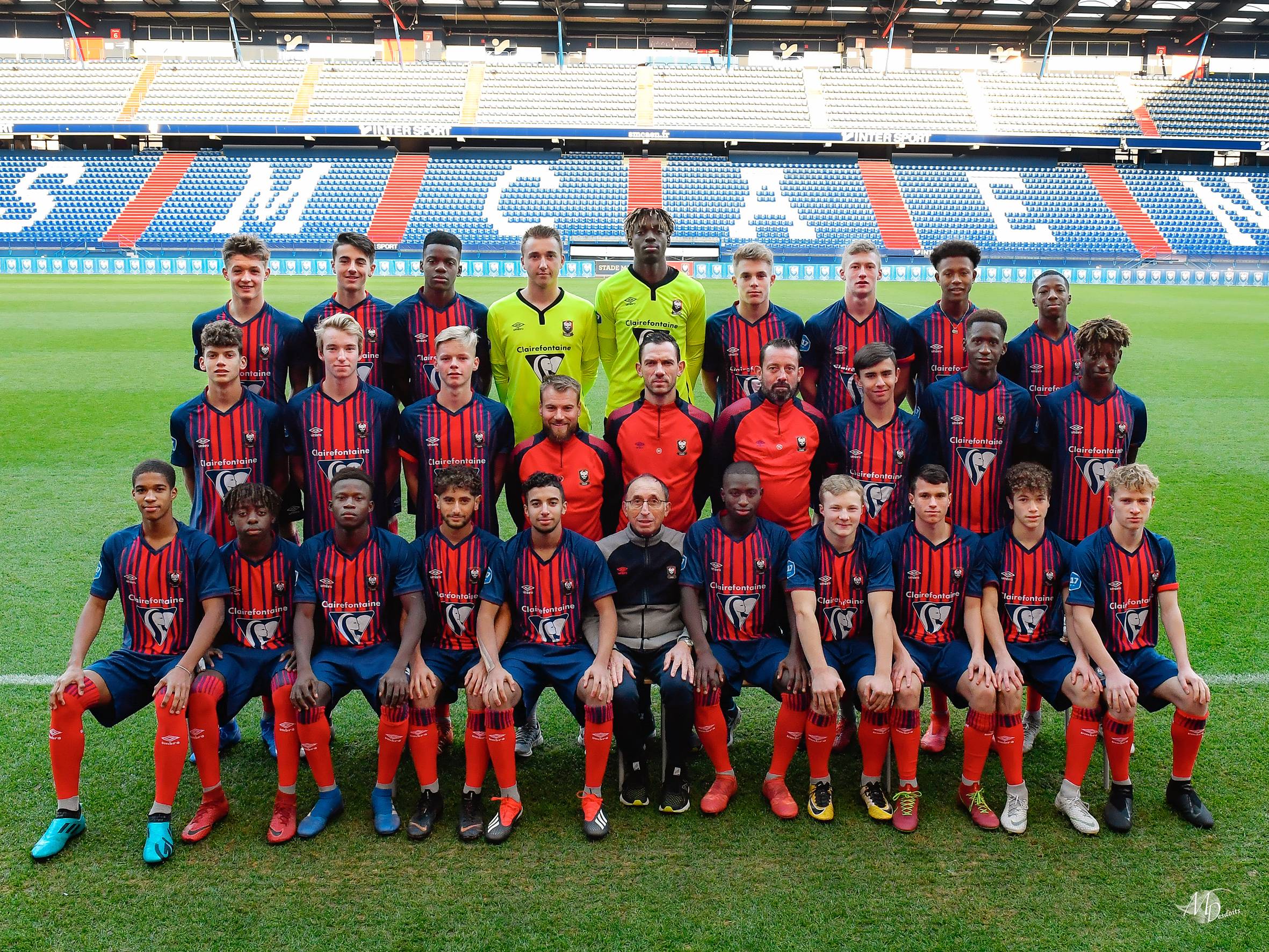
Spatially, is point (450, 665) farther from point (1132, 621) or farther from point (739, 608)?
point (1132, 621)

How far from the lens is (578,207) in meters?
33.3

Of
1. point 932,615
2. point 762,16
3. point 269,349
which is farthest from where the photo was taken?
point 762,16

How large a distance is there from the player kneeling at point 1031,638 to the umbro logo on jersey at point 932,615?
0.16 m

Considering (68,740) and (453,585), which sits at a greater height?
(453,585)

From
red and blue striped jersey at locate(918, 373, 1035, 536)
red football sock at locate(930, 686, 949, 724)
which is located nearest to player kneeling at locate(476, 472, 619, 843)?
red football sock at locate(930, 686, 949, 724)

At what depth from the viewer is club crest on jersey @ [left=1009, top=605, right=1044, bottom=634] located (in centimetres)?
398

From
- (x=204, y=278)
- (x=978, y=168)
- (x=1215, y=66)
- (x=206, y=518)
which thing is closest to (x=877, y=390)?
(x=206, y=518)

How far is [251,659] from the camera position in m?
3.87

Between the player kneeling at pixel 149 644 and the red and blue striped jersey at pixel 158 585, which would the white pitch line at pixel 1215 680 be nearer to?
the player kneeling at pixel 149 644

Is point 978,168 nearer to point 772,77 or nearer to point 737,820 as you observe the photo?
point 772,77

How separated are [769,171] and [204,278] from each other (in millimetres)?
21202

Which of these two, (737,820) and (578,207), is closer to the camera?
(737,820)

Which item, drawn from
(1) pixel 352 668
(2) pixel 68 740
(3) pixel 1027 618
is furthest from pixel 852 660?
(2) pixel 68 740

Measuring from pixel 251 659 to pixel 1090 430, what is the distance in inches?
157
